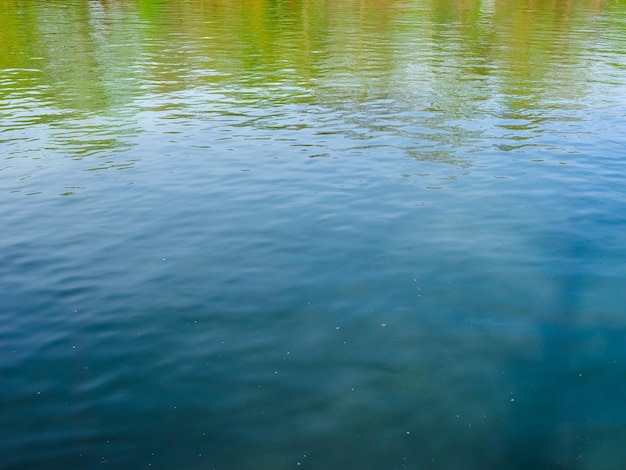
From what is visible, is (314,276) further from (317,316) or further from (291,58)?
(291,58)

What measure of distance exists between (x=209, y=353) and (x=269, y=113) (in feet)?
63.2

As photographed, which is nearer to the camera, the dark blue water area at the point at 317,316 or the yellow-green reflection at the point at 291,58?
the dark blue water area at the point at 317,316

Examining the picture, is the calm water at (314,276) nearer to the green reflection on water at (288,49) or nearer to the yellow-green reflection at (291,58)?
the yellow-green reflection at (291,58)

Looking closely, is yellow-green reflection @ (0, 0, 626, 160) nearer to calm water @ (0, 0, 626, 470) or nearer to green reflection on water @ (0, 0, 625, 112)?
green reflection on water @ (0, 0, 625, 112)

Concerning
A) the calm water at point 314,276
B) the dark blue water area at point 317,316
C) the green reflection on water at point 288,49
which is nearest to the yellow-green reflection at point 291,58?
the green reflection on water at point 288,49

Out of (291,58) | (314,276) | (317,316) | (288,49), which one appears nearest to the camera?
(317,316)

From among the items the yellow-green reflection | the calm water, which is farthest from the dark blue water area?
the yellow-green reflection

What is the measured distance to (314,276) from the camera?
48.4 feet

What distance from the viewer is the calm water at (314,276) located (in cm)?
989

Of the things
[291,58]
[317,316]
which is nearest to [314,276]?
[317,316]

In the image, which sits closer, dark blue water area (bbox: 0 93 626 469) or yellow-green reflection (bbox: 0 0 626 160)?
dark blue water area (bbox: 0 93 626 469)

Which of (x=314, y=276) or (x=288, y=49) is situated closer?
(x=314, y=276)

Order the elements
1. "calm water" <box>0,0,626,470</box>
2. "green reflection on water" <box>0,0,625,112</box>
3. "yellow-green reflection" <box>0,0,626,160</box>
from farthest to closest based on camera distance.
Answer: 1. "green reflection on water" <box>0,0,625,112</box>
2. "yellow-green reflection" <box>0,0,626,160</box>
3. "calm water" <box>0,0,626,470</box>

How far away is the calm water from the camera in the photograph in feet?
32.4
